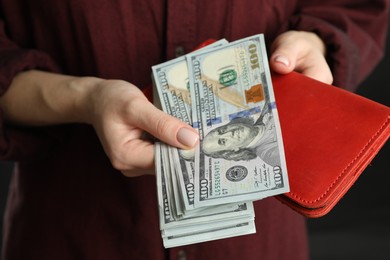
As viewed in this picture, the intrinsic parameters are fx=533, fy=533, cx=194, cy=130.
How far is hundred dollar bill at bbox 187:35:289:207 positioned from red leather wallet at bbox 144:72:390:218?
20 mm

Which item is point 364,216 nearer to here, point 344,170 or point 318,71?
point 318,71

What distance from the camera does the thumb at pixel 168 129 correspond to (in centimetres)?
68

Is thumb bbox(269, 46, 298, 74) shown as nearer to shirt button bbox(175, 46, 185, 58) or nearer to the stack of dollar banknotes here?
the stack of dollar banknotes

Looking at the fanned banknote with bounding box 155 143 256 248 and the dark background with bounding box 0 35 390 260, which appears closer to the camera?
the fanned banknote with bounding box 155 143 256 248

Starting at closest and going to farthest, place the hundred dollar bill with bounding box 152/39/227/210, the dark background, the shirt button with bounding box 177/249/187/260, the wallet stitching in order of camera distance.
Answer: the wallet stitching → the hundred dollar bill with bounding box 152/39/227/210 → the shirt button with bounding box 177/249/187/260 → the dark background

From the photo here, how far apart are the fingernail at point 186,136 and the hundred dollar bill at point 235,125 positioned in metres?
0.03

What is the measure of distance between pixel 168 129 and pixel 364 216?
51.9 inches

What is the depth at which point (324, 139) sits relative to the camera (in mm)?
692

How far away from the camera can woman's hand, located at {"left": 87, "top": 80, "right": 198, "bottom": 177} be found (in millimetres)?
683

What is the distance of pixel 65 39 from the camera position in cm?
85

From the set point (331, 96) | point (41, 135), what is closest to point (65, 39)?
point (41, 135)

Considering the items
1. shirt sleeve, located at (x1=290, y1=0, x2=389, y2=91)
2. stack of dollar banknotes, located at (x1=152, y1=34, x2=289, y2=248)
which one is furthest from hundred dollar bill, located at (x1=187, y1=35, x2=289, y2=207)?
shirt sleeve, located at (x1=290, y1=0, x2=389, y2=91)

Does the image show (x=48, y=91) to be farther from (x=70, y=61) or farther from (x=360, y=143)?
(x=360, y=143)

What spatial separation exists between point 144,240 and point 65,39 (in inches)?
14.0
